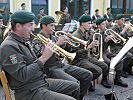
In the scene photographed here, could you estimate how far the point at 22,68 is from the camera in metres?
2.46

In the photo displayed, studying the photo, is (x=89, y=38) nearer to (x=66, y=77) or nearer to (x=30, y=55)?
(x=66, y=77)

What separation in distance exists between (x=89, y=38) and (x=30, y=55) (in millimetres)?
2352

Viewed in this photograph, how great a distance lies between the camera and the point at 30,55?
8.73 ft

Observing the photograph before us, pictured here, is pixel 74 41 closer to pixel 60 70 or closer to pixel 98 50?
pixel 98 50

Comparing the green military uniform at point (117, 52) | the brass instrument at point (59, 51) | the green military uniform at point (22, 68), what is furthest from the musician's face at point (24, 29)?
the green military uniform at point (117, 52)

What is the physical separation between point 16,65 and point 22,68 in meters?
0.07

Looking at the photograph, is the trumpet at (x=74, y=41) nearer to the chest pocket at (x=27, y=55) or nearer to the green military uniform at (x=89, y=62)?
the green military uniform at (x=89, y=62)

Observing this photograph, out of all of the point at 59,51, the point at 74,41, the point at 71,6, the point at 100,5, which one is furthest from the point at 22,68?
the point at 100,5

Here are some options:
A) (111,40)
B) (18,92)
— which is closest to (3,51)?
(18,92)

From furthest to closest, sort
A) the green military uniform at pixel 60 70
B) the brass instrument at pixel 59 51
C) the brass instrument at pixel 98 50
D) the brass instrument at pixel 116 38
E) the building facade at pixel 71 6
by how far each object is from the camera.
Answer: the building facade at pixel 71 6 → the brass instrument at pixel 116 38 → the brass instrument at pixel 98 50 → the green military uniform at pixel 60 70 → the brass instrument at pixel 59 51

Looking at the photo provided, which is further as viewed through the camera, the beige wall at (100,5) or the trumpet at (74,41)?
the beige wall at (100,5)

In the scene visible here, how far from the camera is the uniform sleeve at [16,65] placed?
8.00 ft

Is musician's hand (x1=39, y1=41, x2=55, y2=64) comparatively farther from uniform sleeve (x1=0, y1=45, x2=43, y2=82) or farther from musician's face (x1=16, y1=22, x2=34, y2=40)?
musician's face (x1=16, y1=22, x2=34, y2=40)

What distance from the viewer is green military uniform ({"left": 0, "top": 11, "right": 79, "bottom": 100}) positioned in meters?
2.45
